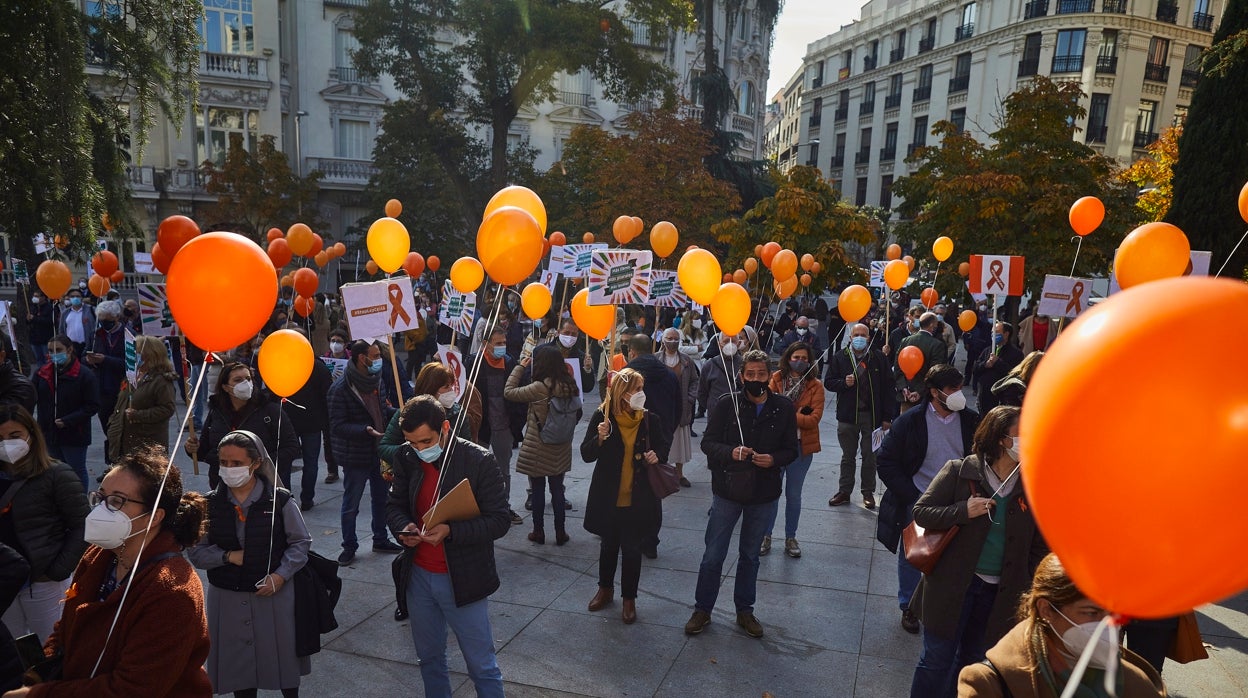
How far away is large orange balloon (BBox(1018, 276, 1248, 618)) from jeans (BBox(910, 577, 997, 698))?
6.70 feet

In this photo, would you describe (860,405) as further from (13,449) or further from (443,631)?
(13,449)

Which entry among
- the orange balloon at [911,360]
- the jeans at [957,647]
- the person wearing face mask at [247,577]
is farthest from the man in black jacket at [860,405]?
the person wearing face mask at [247,577]

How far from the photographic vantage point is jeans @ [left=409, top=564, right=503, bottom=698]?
11.6 feet

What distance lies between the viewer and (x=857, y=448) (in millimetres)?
7586

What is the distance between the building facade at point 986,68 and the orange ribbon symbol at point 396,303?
102ft

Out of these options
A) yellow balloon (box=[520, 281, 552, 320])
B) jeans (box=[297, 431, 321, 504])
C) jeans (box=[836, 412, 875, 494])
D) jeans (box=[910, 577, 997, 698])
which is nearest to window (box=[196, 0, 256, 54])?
yellow balloon (box=[520, 281, 552, 320])

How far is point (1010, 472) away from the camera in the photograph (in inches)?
137

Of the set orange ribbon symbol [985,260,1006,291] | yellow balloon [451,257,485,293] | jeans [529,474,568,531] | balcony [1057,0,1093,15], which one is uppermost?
balcony [1057,0,1093,15]

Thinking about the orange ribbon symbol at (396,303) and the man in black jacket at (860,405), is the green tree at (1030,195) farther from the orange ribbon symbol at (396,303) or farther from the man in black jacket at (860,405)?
the orange ribbon symbol at (396,303)

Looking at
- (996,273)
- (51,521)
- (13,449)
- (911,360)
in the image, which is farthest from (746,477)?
(996,273)

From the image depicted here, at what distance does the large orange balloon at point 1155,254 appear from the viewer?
589 cm

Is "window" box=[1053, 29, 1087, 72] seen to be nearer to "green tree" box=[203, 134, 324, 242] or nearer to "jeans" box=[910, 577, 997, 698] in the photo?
"green tree" box=[203, 134, 324, 242]

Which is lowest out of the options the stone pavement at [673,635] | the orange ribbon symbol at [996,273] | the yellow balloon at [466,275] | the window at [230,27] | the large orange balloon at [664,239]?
the stone pavement at [673,635]

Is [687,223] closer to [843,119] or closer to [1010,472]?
[1010,472]
